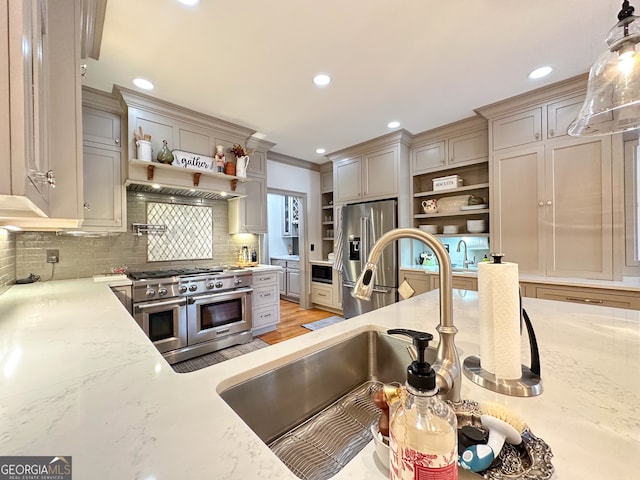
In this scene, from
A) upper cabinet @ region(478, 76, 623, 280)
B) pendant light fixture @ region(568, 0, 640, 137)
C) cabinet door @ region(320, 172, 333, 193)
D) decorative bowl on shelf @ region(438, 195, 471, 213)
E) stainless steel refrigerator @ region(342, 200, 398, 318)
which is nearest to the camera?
pendant light fixture @ region(568, 0, 640, 137)

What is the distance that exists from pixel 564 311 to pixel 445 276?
1.22 m

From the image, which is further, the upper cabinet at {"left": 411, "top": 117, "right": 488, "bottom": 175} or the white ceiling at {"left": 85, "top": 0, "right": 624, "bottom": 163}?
the upper cabinet at {"left": 411, "top": 117, "right": 488, "bottom": 175}

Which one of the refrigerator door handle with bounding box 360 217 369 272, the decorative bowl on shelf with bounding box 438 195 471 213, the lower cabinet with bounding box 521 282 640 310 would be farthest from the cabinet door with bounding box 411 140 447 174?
the lower cabinet with bounding box 521 282 640 310

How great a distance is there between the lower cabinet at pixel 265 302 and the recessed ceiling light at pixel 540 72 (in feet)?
10.9

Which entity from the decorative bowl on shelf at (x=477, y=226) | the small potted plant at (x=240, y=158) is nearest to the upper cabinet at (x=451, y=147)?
the decorative bowl on shelf at (x=477, y=226)

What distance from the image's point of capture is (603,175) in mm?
2207

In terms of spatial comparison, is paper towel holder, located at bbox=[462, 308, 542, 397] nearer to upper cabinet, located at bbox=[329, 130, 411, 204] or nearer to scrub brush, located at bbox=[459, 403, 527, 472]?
scrub brush, located at bbox=[459, 403, 527, 472]

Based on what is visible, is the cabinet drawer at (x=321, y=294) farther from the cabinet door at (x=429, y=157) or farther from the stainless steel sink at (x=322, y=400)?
the stainless steel sink at (x=322, y=400)

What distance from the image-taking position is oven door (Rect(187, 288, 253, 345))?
267cm

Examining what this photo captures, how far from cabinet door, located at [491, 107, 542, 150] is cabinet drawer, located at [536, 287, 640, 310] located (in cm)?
147

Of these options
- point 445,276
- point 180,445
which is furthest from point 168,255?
point 445,276

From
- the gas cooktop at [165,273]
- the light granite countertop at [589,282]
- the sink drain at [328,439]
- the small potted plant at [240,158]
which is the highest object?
the small potted plant at [240,158]

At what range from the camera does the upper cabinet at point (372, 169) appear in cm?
351

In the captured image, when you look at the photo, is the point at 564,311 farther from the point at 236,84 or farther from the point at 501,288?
the point at 236,84
